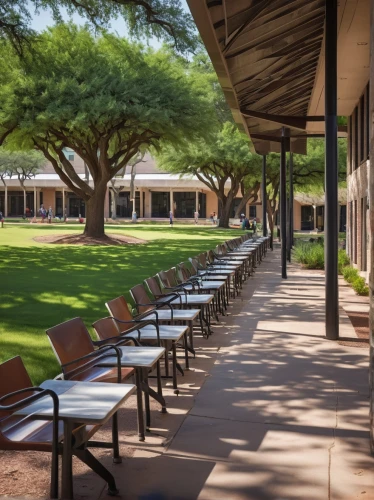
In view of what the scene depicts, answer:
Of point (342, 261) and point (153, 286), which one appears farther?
point (342, 261)

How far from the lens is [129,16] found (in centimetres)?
2189

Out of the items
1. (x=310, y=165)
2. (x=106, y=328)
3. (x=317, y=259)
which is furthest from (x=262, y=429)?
(x=310, y=165)

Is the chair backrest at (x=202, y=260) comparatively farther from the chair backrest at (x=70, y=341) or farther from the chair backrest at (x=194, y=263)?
the chair backrest at (x=70, y=341)

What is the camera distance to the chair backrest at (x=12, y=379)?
4.79m

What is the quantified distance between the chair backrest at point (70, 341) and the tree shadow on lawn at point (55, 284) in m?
2.10

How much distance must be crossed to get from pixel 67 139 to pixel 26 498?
101 feet

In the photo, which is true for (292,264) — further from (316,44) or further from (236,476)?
(236,476)

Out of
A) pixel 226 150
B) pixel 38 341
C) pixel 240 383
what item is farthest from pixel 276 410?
pixel 226 150

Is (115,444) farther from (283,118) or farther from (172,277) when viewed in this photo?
(283,118)

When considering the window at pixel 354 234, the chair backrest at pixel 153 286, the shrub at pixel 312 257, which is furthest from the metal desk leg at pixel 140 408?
the shrub at pixel 312 257

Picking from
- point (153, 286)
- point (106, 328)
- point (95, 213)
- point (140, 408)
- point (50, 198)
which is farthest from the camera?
point (50, 198)

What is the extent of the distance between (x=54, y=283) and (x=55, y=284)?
0.75 feet

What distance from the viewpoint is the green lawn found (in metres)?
10.3

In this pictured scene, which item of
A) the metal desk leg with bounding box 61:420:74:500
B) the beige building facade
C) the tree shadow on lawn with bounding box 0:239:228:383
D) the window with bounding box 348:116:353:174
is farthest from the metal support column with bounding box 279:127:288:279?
the beige building facade
